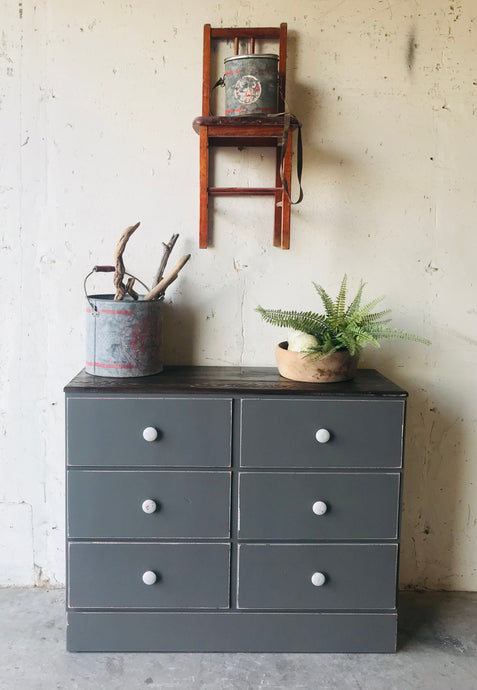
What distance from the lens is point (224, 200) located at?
2684 mm

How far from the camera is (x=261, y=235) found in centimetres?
270

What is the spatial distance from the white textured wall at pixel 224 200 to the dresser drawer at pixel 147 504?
0.52 meters

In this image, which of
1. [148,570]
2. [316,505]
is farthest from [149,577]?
[316,505]

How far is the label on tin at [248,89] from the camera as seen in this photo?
2389 millimetres

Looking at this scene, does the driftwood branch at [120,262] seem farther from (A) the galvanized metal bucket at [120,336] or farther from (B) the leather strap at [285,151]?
(B) the leather strap at [285,151]

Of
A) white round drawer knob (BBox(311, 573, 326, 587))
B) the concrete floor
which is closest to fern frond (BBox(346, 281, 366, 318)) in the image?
white round drawer knob (BBox(311, 573, 326, 587))

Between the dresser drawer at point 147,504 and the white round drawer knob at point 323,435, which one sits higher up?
the white round drawer knob at point 323,435

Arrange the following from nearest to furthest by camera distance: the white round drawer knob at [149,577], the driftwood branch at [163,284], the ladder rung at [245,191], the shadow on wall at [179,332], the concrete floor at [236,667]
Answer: the concrete floor at [236,667] < the white round drawer knob at [149,577] < the driftwood branch at [163,284] < the ladder rung at [245,191] < the shadow on wall at [179,332]

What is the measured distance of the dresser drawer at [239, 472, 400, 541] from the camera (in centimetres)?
235

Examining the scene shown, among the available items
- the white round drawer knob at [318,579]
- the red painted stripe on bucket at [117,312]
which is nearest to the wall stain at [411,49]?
the red painted stripe on bucket at [117,312]

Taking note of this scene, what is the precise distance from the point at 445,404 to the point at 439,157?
3.26ft

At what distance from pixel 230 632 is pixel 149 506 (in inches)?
21.3

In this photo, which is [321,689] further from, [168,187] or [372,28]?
[372,28]

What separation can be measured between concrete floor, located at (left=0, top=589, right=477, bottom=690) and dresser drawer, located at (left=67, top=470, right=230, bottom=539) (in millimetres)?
432
